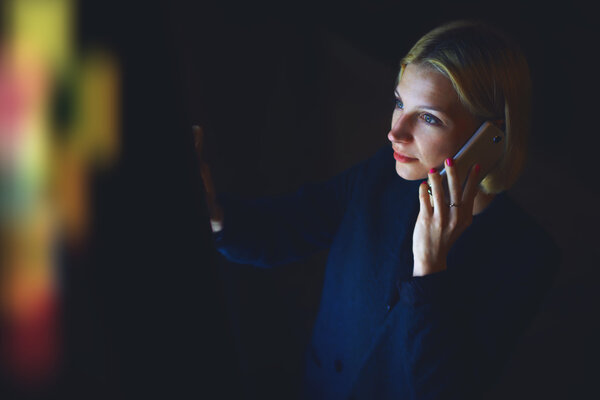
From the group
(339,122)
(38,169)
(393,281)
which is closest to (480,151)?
(393,281)

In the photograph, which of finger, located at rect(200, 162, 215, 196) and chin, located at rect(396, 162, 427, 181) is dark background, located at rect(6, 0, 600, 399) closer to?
finger, located at rect(200, 162, 215, 196)

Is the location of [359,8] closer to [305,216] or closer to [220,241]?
[305,216]

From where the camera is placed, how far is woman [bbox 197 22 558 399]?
664mm

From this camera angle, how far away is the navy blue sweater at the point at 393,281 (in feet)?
2.17

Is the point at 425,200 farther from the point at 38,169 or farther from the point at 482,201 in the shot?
the point at 38,169

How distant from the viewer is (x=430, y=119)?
0.68 m

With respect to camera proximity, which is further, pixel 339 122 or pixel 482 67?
pixel 339 122

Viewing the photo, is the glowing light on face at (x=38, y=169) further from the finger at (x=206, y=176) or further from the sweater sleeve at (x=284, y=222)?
the sweater sleeve at (x=284, y=222)

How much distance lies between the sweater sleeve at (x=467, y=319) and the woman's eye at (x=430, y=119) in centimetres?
25

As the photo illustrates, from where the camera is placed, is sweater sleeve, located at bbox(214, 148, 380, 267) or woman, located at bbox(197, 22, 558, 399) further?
sweater sleeve, located at bbox(214, 148, 380, 267)

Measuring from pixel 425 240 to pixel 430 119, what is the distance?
7.8 inches

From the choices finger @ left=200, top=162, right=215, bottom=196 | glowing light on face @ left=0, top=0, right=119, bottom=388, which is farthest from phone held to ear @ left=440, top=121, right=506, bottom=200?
glowing light on face @ left=0, top=0, right=119, bottom=388

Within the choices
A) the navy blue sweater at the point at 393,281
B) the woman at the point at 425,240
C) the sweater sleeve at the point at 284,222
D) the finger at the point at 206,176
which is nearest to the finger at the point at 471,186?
the woman at the point at 425,240

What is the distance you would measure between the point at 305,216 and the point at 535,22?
81cm
